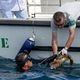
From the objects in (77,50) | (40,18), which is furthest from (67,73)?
(40,18)

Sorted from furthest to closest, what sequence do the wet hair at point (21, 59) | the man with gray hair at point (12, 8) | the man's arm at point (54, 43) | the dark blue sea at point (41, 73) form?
the man with gray hair at point (12, 8), the man's arm at point (54, 43), the wet hair at point (21, 59), the dark blue sea at point (41, 73)

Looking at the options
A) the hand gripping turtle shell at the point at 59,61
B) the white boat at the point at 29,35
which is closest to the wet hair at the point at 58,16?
the white boat at the point at 29,35

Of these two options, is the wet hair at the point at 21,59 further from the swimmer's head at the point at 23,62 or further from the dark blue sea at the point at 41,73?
the dark blue sea at the point at 41,73

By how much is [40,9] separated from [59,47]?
1.00m

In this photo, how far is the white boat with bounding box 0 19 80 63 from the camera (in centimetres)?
1090

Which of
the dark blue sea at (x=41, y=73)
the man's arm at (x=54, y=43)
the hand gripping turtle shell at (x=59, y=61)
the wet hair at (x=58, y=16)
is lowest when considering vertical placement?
the dark blue sea at (x=41, y=73)

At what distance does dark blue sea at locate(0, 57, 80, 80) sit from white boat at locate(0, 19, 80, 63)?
0.78 feet

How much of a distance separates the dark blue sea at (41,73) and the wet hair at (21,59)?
0.13m

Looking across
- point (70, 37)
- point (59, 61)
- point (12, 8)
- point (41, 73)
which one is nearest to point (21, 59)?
point (41, 73)

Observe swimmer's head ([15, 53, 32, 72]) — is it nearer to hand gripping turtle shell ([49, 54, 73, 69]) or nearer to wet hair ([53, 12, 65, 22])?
hand gripping turtle shell ([49, 54, 73, 69])

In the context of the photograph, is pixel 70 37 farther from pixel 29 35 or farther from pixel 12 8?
pixel 12 8

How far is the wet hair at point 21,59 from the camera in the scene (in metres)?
10.6

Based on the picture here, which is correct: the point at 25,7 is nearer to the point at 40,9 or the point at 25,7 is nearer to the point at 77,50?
the point at 40,9

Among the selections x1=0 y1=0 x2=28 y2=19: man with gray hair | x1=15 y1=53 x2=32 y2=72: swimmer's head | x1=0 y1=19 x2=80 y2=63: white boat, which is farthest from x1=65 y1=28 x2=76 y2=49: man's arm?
x1=0 y1=0 x2=28 y2=19: man with gray hair
